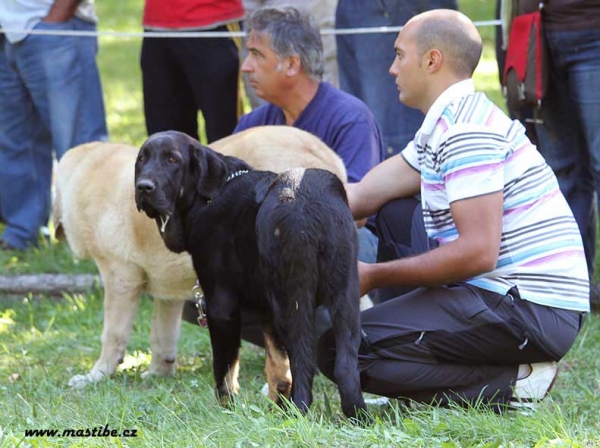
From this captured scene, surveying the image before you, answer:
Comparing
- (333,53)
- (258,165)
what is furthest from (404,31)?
(333,53)

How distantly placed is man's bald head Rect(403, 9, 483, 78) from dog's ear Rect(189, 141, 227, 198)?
869mm

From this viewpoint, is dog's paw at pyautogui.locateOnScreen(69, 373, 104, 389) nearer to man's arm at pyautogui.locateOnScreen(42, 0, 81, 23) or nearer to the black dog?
the black dog

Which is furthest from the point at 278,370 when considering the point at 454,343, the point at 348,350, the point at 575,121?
the point at 575,121

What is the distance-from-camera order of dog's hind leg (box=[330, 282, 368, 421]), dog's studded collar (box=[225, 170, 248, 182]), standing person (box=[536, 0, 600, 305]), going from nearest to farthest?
1. dog's hind leg (box=[330, 282, 368, 421])
2. dog's studded collar (box=[225, 170, 248, 182])
3. standing person (box=[536, 0, 600, 305])

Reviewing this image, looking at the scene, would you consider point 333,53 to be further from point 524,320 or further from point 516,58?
point 524,320

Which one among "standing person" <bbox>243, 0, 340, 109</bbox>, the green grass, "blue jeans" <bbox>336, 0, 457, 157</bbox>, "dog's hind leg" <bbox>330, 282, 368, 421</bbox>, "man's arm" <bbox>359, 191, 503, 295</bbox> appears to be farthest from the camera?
"standing person" <bbox>243, 0, 340, 109</bbox>

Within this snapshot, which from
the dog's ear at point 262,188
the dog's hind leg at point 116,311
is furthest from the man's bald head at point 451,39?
the dog's hind leg at point 116,311

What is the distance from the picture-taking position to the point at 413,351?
385 centimetres

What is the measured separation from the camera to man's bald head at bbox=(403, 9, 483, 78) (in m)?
3.82

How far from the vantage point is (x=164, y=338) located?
4.91m

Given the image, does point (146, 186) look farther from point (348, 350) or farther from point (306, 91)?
point (306, 91)

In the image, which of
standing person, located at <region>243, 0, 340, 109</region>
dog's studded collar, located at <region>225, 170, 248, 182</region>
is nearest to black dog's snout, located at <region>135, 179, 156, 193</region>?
dog's studded collar, located at <region>225, 170, 248, 182</region>

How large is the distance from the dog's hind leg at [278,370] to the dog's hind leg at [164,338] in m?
1.04

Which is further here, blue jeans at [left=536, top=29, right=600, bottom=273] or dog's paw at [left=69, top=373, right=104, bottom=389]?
blue jeans at [left=536, top=29, right=600, bottom=273]
